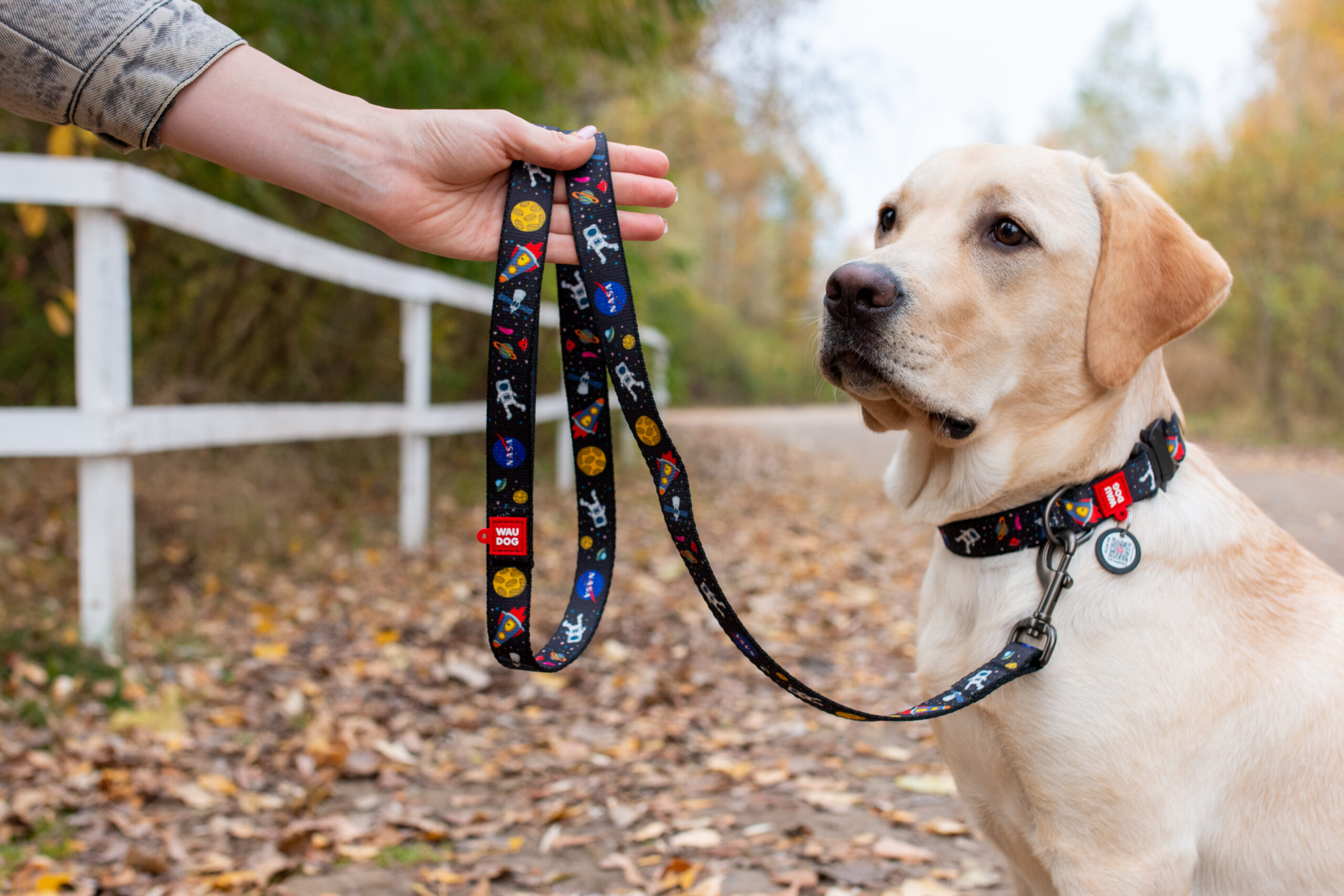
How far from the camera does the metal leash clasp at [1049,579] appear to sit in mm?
1703

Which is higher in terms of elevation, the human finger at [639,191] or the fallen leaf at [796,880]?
the human finger at [639,191]

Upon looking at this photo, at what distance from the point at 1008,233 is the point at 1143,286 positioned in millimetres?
288

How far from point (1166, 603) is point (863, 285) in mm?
801

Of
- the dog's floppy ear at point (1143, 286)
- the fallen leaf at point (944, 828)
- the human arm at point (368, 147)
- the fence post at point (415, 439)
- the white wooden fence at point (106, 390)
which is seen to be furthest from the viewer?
the fence post at point (415, 439)

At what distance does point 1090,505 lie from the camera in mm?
1838

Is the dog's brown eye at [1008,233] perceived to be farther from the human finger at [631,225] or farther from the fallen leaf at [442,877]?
the fallen leaf at [442,877]

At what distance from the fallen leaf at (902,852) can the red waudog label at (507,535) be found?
1.52 metres

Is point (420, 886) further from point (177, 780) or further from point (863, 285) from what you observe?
point (863, 285)

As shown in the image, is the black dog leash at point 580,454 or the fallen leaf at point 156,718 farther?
the fallen leaf at point 156,718

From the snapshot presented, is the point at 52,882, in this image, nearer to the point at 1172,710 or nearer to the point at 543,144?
the point at 543,144

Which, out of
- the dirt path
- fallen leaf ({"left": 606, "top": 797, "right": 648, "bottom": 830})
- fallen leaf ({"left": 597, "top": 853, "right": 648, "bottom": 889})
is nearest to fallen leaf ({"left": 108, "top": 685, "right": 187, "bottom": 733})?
the dirt path

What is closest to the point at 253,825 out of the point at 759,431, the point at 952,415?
the point at 952,415

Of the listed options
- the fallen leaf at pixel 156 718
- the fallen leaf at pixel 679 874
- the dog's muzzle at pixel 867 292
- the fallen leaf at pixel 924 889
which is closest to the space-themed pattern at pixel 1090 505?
the dog's muzzle at pixel 867 292

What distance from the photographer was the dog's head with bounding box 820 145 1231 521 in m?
1.90
